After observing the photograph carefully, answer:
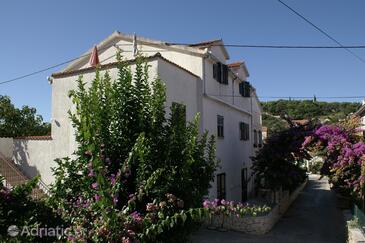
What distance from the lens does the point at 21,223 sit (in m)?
5.21

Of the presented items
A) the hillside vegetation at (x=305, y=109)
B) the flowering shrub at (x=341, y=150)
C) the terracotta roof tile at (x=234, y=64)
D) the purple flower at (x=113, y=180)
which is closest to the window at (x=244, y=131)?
the terracotta roof tile at (x=234, y=64)

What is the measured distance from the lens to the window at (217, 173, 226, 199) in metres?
18.0

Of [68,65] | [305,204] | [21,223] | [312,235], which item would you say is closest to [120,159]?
[21,223]

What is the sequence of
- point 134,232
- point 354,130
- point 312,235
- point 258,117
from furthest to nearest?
point 258,117, point 354,130, point 312,235, point 134,232

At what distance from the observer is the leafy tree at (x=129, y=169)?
405cm

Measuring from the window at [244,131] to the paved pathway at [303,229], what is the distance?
5400 millimetres

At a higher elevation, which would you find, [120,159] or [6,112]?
[6,112]

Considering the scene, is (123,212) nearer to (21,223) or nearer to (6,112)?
(21,223)

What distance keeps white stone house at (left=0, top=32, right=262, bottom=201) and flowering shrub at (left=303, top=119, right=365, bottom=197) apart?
→ 14.9 feet

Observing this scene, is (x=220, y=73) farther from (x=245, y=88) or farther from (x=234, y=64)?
(x=245, y=88)

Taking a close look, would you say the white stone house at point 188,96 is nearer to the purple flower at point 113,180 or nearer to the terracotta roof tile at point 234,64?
the terracotta roof tile at point 234,64

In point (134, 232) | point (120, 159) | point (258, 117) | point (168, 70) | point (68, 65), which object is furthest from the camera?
point (258, 117)

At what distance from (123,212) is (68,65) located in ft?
51.5

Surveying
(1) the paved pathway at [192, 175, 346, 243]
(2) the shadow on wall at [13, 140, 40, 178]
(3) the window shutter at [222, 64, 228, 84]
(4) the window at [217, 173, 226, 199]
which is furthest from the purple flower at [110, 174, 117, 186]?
(3) the window shutter at [222, 64, 228, 84]
